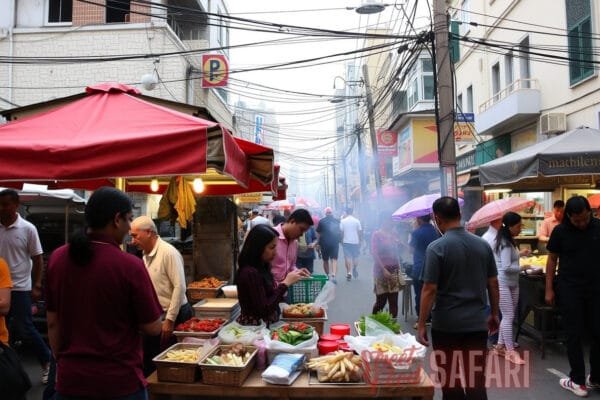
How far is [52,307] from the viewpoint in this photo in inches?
107

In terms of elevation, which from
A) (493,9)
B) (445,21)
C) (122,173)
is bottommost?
(122,173)

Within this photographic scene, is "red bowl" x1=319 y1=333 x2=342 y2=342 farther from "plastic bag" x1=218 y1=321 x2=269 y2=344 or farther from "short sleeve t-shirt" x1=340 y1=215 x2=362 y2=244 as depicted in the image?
"short sleeve t-shirt" x1=340 y1=215 x2=362 y2=244

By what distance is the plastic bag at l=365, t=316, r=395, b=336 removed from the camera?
4.02 meters

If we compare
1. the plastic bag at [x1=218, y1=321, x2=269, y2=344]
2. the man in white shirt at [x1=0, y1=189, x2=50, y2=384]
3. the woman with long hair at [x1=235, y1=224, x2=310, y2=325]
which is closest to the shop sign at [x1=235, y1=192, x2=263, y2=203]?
the man in white shirt at [x1=0, y1=189, x2=50, y2=384]

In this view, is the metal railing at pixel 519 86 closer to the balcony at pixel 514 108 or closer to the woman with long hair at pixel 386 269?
the balcony at pixel 514 108

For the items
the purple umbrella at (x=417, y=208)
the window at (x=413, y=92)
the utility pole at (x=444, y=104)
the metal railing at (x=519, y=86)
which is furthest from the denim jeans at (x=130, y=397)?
the window at (x=413, y=92)

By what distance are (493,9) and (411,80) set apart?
1105cm

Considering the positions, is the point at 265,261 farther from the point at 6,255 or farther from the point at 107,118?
the point at 6,255

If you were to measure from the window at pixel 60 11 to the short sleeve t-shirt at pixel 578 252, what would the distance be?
17715 mm

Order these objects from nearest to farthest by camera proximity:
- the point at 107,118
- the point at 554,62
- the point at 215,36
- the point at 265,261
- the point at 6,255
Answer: the point at 107,118
the point at 265,261
the point at 6,255
the point at 554,62
the point at 215,36

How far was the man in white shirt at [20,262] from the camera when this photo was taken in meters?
5.45

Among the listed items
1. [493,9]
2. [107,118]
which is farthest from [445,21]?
[493,9]

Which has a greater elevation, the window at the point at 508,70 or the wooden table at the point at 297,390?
the window at the point at 508,70

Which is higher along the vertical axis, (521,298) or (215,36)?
(215,36)
